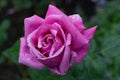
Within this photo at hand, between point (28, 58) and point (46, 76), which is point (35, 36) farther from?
point (46, 76)

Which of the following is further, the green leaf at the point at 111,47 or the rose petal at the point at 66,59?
the green leaf at the point at 111,47

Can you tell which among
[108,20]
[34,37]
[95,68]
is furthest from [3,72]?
[34,37]

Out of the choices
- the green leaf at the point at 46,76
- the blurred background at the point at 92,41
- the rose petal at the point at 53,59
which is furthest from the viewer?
the blurred background at the point at 92,41

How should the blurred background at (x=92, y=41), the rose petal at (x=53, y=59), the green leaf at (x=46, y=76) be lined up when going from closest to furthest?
the rose petal at (x=53, y=59), the green leaf at (x=46, y=76), the blurred background at (x=92, y=41)

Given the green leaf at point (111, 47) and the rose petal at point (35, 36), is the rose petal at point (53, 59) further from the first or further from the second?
the green leaf at point (111, 47)

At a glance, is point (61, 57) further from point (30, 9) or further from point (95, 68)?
point (30, 9)

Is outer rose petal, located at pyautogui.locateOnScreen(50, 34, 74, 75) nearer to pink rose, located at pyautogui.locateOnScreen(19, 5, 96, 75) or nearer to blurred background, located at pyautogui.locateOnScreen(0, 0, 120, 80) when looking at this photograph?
pink rose, located at pyautogui.locateOnScreen(19, 5, 96, 75)

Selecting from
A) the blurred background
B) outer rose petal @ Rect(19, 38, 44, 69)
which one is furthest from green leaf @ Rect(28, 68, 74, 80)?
outer rose petal @ Rect(19, 38, 44, 69)

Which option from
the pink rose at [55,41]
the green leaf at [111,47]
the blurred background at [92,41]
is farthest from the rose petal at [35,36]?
the green leaf at [111,47]
